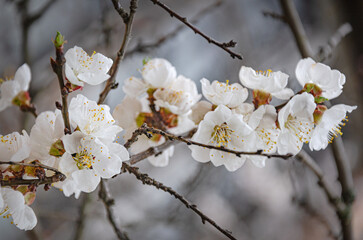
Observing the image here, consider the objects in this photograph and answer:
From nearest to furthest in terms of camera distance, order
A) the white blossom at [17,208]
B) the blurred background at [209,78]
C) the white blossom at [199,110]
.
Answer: the white blossom at [17,208], the white blossom at [199,110], the blurred background at [209,78]

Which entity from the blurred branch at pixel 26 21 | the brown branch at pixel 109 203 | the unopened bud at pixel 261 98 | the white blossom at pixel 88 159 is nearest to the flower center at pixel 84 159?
the white blossom at pixel 88 159

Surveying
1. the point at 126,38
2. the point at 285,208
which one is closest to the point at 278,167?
the point at 285,208

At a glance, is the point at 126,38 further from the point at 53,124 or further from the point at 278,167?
the point at 278,167

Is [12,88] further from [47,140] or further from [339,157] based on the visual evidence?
[339,157]

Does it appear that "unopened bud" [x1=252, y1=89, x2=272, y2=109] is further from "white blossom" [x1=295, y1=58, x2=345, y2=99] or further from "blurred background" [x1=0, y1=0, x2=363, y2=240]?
"blurred background" [x1=0, y1=0, x2=363, y2=240]

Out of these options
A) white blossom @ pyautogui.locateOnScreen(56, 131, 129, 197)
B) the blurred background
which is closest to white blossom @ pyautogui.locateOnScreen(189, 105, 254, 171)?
white blossom @ pyautogui.locateOnScreen(56, 131, 129, 197)

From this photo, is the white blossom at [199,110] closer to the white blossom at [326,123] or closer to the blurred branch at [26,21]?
the white blossom at [326,123]

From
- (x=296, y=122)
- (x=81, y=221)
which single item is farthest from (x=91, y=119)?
(x=81, y=221)
